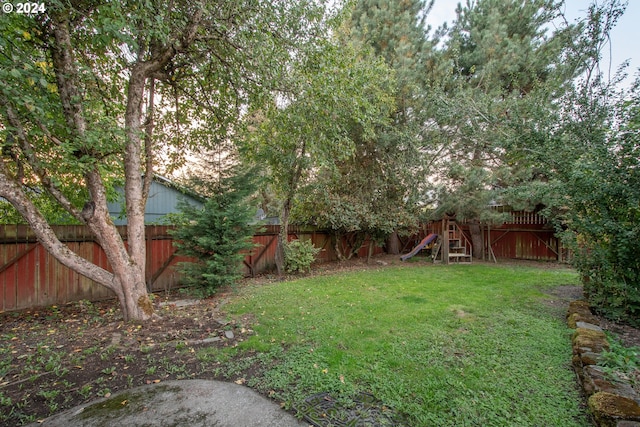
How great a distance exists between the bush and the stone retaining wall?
17.6 feet

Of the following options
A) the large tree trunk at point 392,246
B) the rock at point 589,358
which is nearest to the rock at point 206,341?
the rock at point 589,358

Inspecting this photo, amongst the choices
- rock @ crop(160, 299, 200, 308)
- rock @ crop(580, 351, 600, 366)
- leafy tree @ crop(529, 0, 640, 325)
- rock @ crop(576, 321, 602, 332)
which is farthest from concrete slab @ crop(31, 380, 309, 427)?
leafy tree @ crop(529, 0, 640, 325)

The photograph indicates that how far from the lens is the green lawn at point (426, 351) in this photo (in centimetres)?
208

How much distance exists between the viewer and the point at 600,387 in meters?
1.99

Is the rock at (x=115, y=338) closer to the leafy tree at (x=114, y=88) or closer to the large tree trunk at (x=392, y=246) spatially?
the leafy tree at (x=114, y=88)

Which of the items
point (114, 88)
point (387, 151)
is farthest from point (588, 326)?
point (114, 88)

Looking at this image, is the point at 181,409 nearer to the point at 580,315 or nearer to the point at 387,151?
the point at 580,315

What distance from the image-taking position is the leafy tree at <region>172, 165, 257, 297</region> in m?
5.21

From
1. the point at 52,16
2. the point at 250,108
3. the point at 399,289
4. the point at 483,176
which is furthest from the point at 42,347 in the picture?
the point at 483,176

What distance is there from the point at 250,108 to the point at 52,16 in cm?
288

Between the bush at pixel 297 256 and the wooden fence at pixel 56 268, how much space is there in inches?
101

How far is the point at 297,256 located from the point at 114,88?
16.5 feet

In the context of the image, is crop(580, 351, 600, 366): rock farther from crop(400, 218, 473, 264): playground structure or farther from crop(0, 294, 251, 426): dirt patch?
crop(400, 218, 473, 264): playground structure

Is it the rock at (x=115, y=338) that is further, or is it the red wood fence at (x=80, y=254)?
the red wood fence at (x=80, y=254)
